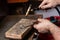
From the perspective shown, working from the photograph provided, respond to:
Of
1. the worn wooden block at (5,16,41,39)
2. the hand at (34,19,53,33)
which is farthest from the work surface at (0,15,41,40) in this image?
the hand at (34,19,53,33)

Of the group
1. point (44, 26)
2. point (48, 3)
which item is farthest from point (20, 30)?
point (48, 3)

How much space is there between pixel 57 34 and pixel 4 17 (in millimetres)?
706

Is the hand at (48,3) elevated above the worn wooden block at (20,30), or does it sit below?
above

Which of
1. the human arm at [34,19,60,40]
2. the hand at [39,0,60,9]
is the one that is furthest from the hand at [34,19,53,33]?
the hand at [39,0,60,9]

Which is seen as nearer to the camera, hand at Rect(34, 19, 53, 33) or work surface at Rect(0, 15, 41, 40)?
hand at Rect(34, 19, 53, 33)

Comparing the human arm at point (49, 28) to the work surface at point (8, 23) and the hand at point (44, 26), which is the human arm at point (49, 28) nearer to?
the hand at point (44, 26)

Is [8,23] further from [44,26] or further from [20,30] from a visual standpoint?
[44,26]

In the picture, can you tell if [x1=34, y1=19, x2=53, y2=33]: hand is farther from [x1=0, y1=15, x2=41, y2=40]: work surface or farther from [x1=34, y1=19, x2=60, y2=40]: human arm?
[x1=0, y1=15, x2=41, y2=40]: work surface

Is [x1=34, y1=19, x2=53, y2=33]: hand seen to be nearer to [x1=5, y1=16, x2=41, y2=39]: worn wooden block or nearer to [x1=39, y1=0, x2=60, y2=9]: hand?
[x1=5, y1=16, x2=41, y2=39]: worn wooden block

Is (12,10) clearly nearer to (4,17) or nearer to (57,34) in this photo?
(4,17)

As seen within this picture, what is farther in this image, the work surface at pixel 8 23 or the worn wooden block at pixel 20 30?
the work surface at pixel 8 23

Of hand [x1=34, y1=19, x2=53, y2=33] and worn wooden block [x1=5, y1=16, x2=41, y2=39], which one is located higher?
hand [x1=34, y1=19, x2=53, y2=33]

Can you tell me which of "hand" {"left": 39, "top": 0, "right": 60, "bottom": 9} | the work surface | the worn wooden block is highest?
"hand" {"left": 39, "top": 0, "right": 60, "bottom": 9}

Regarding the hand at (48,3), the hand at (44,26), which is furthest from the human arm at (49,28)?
the hand at (48,3)
